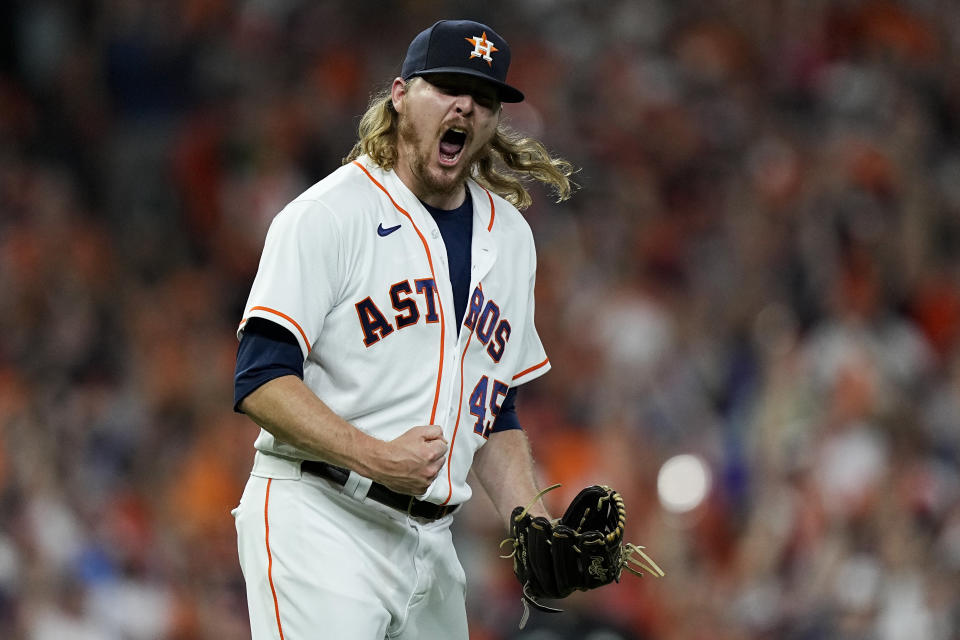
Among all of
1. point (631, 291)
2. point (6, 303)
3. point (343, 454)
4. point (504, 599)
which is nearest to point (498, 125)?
point (343, 454)

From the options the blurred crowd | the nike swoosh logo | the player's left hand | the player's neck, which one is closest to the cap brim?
the player's neck

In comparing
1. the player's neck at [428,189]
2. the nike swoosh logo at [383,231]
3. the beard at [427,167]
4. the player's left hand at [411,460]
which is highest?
the beard at [427,167]

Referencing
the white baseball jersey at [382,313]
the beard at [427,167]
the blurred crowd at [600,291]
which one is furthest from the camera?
the blurred crowd at [600,291]

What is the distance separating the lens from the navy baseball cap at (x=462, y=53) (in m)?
3.23

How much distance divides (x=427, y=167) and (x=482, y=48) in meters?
0.32

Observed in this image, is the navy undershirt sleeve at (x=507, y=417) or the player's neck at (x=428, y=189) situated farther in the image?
the navy undershirt sleeve at (x=507, y=417)

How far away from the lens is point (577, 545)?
3170 mm

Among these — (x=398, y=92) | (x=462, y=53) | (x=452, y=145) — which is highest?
(x=462, y=53)

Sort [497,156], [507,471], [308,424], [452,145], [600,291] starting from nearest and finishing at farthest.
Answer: [308,424] → [452,145] → [507,471] → [497,156] → [600,291]

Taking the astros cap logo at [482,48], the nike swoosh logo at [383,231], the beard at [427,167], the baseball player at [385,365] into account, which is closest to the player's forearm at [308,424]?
the baseball player at [385,365]

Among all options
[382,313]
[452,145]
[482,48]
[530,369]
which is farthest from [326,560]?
[482,48]

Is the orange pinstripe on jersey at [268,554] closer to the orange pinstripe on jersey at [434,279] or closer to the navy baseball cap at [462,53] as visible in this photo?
the orange pinstripe on jersey at [434,279]

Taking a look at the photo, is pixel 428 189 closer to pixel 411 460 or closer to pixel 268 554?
pixel 411 460

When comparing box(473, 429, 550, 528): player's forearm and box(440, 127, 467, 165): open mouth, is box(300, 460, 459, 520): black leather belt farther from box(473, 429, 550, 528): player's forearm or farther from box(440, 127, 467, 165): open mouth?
box(440, 127, 467, 165): open mouth
